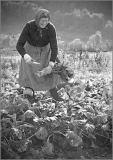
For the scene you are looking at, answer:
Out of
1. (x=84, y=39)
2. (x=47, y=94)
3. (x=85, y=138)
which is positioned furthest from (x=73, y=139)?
(x=84, y=39)

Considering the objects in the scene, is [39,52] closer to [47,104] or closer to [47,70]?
[47,70]

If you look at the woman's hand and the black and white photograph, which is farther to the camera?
the woman's hand

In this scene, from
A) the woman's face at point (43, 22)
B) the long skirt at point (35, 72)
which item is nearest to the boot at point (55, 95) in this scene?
→ the long skirt at point (35, 72)

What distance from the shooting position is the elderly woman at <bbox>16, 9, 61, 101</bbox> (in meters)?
1.90

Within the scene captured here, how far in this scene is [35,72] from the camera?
216 centimetres

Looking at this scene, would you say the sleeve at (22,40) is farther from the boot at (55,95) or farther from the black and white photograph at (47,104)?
the boot at (55,95)

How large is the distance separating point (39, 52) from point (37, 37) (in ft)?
0.47

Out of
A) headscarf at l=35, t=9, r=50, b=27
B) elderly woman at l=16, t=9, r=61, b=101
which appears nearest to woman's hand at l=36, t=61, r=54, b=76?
elderly woman at l=16, t=9, r=61, b=101

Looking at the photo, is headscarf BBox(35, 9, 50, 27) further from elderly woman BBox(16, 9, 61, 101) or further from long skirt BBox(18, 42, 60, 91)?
long skirt BBox(18, 42, 60, 91)

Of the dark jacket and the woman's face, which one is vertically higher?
the woman's face

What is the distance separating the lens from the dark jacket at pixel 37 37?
6.38 feet

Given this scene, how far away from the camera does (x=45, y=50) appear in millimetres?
2100

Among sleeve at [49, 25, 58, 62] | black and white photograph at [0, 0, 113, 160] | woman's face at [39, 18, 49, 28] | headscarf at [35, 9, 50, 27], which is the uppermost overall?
headscarf at [35, 9, 50, 27]

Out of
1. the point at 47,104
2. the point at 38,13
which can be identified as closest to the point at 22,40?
the point at 38,13
